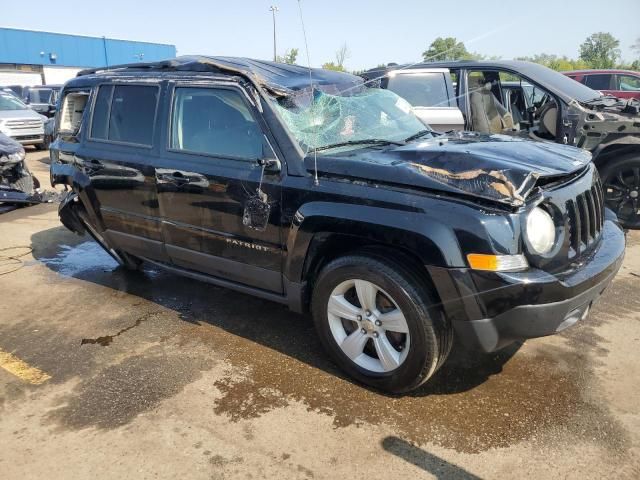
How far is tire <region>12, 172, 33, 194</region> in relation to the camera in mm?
8253

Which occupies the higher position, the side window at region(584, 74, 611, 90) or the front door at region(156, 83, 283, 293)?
the side window at region(584, 74, 611, 90)

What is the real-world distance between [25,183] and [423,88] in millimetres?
6396

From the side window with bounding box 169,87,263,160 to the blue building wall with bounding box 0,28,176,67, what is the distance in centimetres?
5041

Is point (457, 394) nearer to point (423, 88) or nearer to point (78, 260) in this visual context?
point (78, 260)

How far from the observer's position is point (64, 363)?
3.53m

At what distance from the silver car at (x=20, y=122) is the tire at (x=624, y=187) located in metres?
13.7

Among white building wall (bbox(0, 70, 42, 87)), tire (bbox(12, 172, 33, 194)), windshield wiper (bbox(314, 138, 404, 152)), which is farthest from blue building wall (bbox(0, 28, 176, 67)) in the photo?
windshield wiper (bbox(314, 138, 404, 152))

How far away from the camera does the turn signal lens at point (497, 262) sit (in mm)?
2539

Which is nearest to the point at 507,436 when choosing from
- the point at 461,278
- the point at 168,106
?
the point at 461,278

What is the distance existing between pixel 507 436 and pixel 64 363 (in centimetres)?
284

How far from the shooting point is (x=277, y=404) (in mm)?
3004

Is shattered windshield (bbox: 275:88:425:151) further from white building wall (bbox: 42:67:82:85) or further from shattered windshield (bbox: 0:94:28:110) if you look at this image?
→ white building wall (bbox: 42:67:82:85)

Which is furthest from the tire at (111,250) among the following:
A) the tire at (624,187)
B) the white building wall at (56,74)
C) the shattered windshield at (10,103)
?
the white building wall at (56,74)

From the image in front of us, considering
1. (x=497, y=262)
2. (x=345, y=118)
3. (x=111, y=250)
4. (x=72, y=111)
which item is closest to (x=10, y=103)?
(x=72, y=111)
